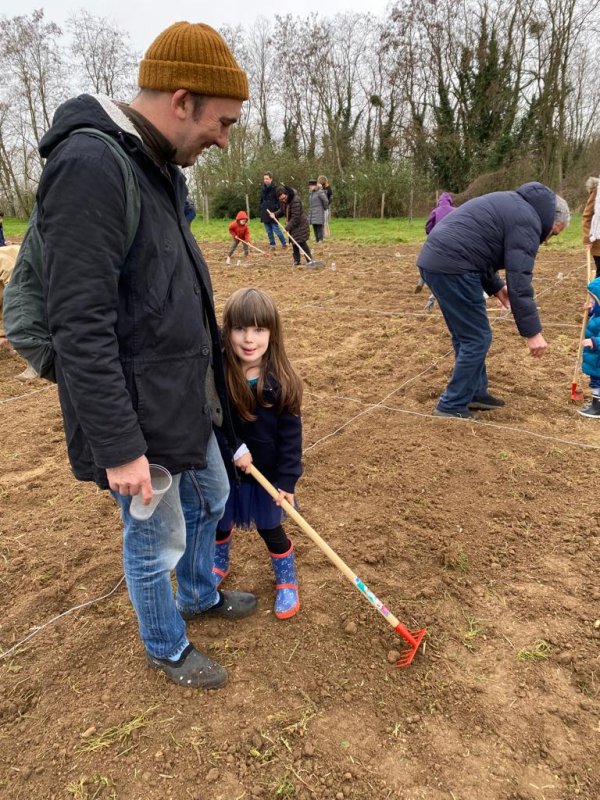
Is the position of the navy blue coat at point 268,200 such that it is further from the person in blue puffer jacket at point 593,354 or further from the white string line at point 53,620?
the white string line at point 53,620

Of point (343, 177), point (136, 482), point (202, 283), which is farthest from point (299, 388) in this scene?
point (343, 177)

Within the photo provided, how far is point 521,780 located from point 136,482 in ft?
5.41

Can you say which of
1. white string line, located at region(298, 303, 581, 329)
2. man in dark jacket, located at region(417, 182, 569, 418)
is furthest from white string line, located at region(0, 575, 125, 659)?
white string line, located at region(298, 303, 581, 329)

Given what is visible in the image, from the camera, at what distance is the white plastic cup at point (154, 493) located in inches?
69.3

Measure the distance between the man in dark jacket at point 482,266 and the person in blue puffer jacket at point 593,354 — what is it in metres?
0.66

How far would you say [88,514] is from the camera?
3479mm

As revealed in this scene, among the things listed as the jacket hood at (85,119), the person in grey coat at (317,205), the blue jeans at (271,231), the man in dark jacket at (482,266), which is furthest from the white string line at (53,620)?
the person in grey coat at (317,205)

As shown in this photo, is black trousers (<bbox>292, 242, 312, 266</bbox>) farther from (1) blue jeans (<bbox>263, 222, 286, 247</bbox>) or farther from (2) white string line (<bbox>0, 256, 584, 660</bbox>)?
(2) white string line (<bbox>0, 256, 584, 660</bbox>)

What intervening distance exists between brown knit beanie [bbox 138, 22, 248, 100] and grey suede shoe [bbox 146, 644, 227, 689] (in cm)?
202

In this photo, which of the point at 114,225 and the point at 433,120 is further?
the point at 433,120

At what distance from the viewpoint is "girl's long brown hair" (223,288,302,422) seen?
2.32 m

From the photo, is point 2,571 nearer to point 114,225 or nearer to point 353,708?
point 353,708

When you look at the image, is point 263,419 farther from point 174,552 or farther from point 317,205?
point 317,205

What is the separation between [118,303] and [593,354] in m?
4.17
